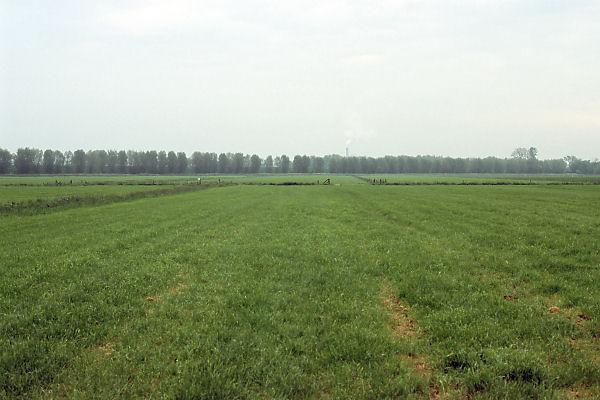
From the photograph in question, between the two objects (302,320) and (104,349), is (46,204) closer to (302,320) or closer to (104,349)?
(104,349)

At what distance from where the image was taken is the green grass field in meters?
6.09

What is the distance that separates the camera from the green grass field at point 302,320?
20.0ft

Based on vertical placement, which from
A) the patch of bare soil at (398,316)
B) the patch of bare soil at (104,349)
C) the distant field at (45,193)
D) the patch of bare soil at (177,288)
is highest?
the distant field at (45,193)

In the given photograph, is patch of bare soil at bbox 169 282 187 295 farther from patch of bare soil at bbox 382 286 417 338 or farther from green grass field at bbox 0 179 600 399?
patch of bare soil at bbox 382 286 417 338

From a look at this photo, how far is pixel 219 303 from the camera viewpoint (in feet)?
32.4

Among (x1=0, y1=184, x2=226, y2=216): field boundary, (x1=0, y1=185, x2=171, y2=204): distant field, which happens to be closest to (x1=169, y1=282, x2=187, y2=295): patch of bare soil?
(x1=0, y1=184, x2=226, y2=216): field boundary

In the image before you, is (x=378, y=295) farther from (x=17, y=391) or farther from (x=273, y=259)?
(x=17, y=391)

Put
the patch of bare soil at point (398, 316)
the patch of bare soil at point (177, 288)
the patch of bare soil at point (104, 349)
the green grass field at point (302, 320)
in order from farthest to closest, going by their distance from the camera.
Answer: the patch of bare soil at point (177, 288)
the patch of bare soil at point (398, 316)
the patch of bare soil at point (104, 349)
the green grass field at point (302, 320)

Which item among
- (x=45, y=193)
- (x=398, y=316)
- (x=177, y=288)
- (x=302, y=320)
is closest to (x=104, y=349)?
(x=302, y=320)

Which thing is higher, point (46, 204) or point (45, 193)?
point (45, 193)

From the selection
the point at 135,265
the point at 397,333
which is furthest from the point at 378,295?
the point at 135,265

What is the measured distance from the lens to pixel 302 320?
28.5 ft

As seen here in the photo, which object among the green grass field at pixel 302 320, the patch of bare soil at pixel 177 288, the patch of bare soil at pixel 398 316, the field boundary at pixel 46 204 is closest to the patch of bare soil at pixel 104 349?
the green grass field at pixel 302 320

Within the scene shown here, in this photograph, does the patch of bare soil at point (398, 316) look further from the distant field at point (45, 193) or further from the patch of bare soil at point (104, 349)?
the distant field at point (45, 193)
